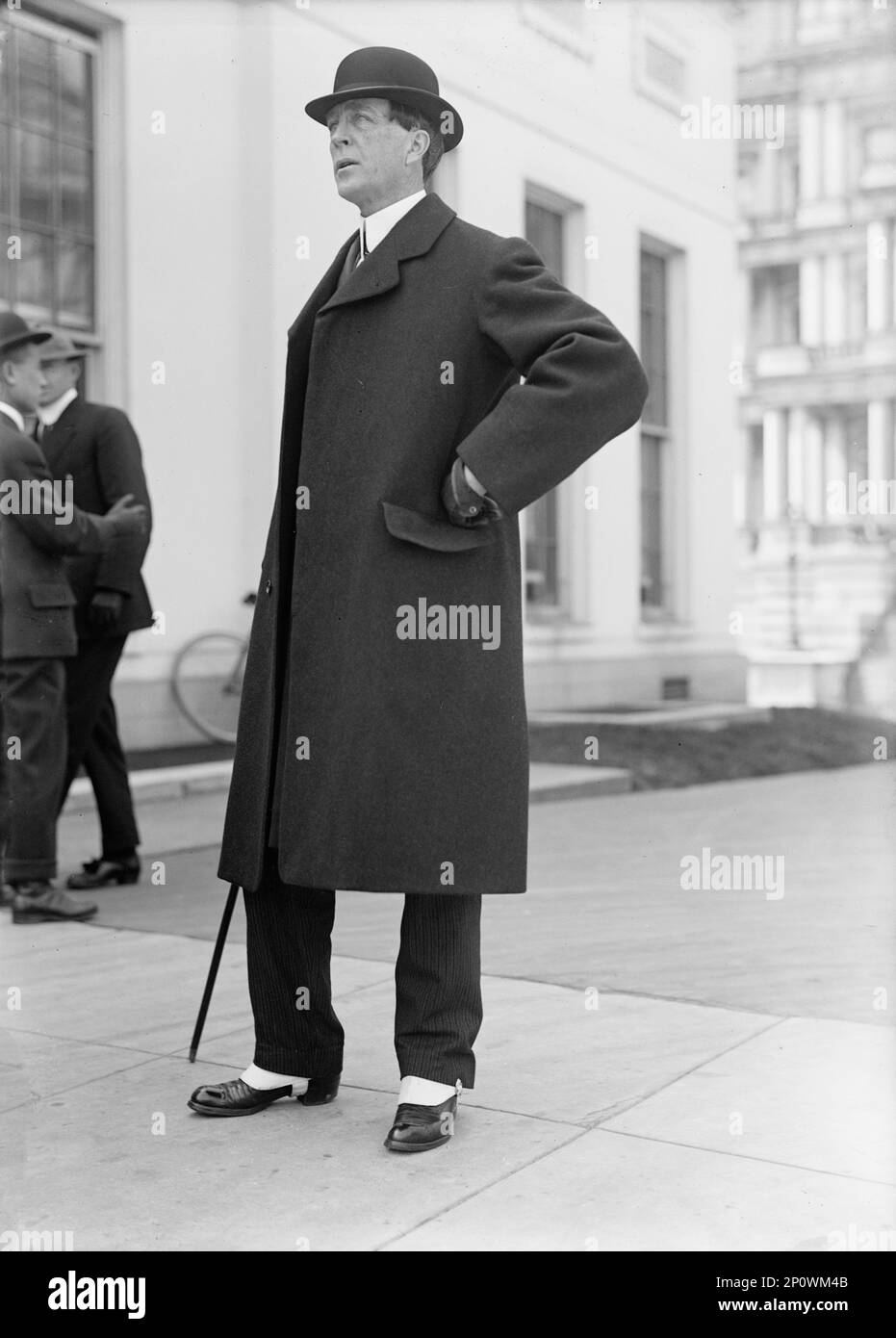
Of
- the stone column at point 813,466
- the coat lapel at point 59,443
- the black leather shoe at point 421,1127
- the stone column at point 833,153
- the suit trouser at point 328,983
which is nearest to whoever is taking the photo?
the black leather shoe at point 421,1127

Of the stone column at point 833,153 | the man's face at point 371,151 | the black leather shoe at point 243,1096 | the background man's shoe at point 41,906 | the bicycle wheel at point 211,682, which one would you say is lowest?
the black leather shoe at point 243,1096

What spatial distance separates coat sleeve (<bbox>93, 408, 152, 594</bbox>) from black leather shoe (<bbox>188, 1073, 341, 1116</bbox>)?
272 cm

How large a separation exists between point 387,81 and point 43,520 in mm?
2476

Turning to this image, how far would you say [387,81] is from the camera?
2855 mm

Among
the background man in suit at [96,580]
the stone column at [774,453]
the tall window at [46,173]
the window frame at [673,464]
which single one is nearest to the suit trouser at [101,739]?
the background man in suit at [96,580]

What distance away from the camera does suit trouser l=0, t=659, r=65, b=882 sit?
5016 millimetres

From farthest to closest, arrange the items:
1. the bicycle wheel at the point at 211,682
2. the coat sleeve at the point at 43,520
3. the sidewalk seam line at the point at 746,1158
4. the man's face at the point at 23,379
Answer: the bicycle wheel at the point at 211,682, the man's face at the point at 23,379, the coat sleeve at the point at 43,520, the sidewalk seam line at the point at 746,1158

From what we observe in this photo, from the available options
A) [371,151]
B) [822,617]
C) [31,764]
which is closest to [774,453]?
[822,617]

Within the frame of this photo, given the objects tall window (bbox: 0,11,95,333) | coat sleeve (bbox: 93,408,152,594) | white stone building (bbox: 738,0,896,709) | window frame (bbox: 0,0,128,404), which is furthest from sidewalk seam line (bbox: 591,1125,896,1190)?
window frame (bbox: 0,0,128,404)

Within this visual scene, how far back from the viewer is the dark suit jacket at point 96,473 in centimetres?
555

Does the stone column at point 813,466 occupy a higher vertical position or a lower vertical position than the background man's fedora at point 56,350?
higher

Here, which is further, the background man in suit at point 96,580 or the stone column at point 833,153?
the stone column at point 833,153

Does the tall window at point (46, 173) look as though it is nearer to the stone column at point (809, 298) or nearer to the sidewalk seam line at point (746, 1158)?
the sidewalk seam line at point (746, 1158)

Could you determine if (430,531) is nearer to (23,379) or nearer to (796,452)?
(23,379)
